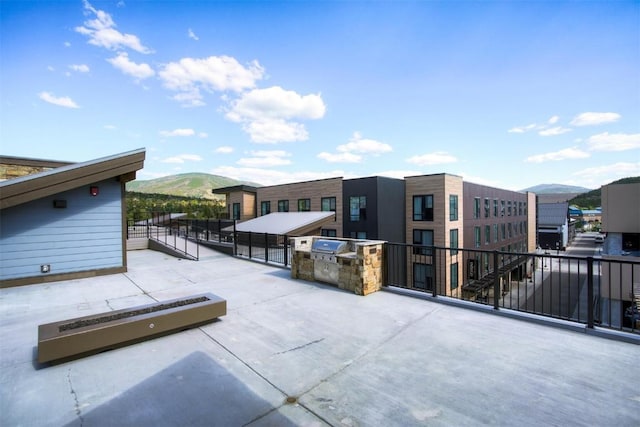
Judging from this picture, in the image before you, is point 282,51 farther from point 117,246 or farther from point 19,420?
point 19,420

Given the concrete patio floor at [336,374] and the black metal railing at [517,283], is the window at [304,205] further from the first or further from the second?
the concrete patio floor at [336,374]

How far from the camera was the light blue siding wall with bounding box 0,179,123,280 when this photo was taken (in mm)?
7559

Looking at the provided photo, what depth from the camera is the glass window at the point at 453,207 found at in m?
22.1

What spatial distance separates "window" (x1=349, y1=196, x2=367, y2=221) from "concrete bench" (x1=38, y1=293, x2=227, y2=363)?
18194mm

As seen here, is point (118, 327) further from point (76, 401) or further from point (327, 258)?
point (327, 258)

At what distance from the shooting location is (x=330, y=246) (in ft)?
24.1

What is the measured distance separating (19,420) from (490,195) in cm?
3290

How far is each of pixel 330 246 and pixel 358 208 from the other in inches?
617

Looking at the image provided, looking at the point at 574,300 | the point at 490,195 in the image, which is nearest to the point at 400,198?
the point at 490,195

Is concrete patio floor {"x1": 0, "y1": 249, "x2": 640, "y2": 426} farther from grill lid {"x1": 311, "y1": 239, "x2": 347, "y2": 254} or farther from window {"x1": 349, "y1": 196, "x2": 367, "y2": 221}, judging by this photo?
window {"x1": 349, "y1": 196, "x2": 367, "y2": 221}

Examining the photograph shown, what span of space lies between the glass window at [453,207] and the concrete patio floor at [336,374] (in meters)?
18.6

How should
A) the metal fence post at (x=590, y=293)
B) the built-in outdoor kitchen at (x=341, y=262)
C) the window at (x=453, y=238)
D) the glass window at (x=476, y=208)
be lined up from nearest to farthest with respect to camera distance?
the metal fence post at (x=590, y=293) → the built-in outdoor kitchen at (x=341, y=262) → the window at (x=453, y=238) → the glass window at (x=476, y=208)

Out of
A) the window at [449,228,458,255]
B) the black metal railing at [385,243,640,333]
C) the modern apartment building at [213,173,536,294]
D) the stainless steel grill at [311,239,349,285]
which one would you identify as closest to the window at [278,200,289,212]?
the modern apartment building at [213,173,536,294]

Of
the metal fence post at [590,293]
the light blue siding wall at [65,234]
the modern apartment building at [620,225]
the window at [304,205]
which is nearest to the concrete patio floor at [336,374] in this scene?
the metal fence post at [590,293]
